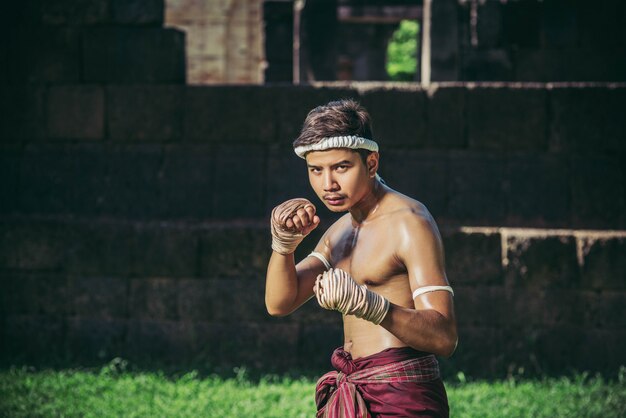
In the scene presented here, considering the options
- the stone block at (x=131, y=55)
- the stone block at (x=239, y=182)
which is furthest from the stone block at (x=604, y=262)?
the stone block at (x=131, y=55)

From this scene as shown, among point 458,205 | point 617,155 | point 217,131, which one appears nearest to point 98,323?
point 217,131

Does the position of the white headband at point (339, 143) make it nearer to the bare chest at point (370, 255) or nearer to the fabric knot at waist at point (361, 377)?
the bare chest at point (370, 255)

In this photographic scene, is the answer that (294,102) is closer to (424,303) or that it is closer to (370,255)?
(370,255)

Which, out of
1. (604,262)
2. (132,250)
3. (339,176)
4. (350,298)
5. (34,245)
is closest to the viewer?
(350,298)

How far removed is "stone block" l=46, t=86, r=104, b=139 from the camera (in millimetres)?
7754

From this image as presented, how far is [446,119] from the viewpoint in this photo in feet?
24.4

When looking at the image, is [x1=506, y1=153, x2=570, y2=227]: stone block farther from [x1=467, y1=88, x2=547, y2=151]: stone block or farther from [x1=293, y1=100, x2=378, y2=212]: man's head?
[x1=293, y1=100, x2=378, y2=212]: man's head

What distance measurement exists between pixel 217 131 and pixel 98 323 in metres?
1.95

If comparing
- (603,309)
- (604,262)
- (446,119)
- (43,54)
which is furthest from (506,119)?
(43,54)

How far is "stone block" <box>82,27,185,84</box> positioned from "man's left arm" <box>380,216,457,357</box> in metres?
4.96

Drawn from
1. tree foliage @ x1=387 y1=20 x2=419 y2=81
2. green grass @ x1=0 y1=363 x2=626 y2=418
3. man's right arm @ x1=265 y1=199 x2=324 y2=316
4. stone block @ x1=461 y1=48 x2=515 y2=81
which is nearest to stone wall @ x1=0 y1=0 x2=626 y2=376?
green grass @ x1=0 y1=363 x2=626 y2=418

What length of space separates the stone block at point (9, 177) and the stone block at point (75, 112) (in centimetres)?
40

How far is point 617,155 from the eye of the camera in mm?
7336

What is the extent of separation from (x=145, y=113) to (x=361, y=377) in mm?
4901
